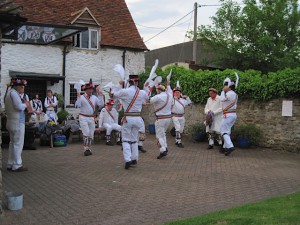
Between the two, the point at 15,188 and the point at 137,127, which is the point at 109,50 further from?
the point at 15,188

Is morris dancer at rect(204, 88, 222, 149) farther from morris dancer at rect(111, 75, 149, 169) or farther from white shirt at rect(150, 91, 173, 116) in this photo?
morris dancer at rect(111, 75, 149, 169)

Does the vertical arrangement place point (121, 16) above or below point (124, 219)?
above

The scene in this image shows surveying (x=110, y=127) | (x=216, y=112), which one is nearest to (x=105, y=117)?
(x=110, y=127)

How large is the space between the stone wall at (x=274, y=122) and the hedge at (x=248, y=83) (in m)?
0.29

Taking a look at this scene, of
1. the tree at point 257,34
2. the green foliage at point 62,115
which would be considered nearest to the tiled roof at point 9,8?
the green foliage at point 62,115

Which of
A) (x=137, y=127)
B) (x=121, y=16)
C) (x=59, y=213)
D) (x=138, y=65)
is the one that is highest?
(x=121, y=16)

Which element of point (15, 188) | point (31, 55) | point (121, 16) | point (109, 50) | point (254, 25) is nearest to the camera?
point (15, 188)

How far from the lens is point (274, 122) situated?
1390 cm

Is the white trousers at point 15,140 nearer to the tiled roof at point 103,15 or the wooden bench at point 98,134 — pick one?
the wooden bench at point 98,134

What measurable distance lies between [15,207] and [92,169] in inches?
139

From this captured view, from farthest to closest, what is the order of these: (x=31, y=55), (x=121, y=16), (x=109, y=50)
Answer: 1. (x=121, y=16)
2. (x=109, y=50)
3. (x=31, y=55)

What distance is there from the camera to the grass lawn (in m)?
5.31

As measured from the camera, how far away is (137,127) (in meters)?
9.91

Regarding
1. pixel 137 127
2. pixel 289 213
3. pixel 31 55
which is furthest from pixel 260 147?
pixel 31 55
